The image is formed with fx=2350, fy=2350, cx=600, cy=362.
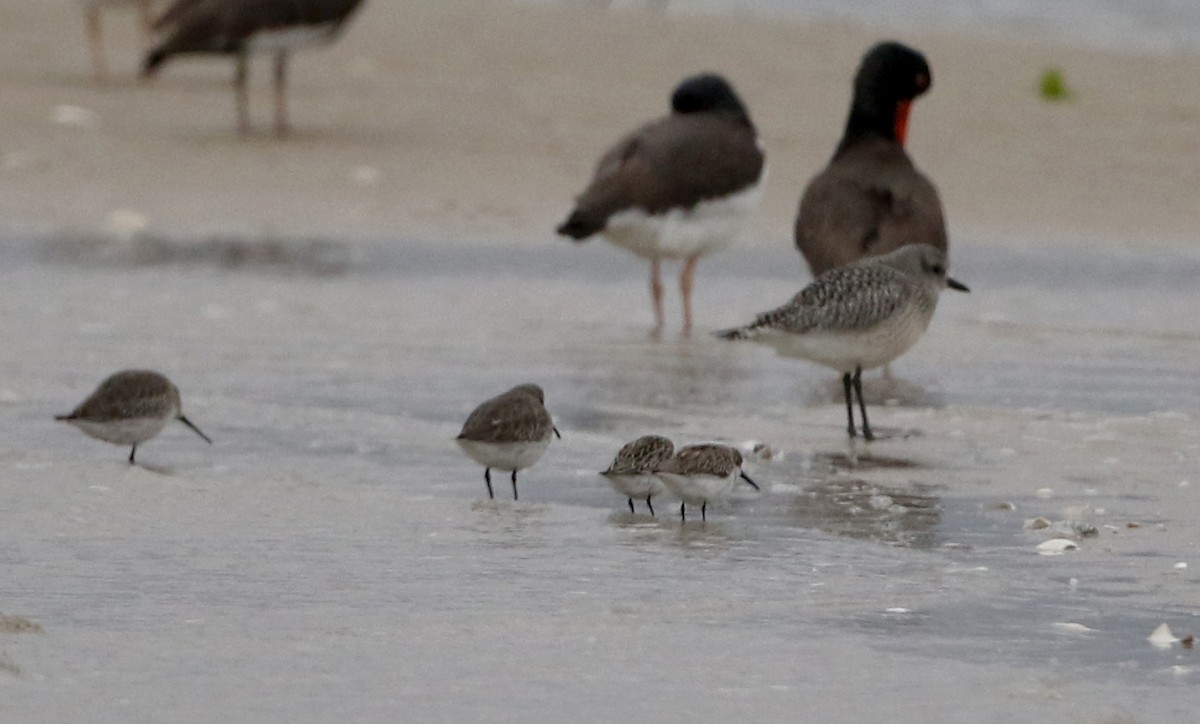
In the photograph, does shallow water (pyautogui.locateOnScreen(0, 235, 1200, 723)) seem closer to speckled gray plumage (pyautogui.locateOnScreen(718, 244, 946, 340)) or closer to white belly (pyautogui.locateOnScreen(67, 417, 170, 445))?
white belly (pyautogui.locateOnScreen(67, 417, 170, 445))

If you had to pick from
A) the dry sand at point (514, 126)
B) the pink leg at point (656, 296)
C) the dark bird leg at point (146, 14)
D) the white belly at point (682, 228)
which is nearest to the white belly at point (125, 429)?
the pink leg at point (656, 296)

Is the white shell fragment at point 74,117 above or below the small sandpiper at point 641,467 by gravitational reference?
below

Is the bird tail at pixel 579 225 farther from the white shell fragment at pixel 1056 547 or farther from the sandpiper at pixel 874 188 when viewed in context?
the white shell fragment at pixel 1056 547

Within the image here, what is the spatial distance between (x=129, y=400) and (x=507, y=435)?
4.50 feet

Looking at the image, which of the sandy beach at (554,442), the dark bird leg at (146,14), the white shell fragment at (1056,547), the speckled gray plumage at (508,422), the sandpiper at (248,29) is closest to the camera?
the sandy beach at (554,442)

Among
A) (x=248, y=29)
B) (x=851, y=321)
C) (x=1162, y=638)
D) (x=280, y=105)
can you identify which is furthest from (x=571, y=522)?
(x=248, y=29)

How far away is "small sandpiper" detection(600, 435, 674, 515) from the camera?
6891 mm

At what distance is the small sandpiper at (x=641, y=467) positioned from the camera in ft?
22.6

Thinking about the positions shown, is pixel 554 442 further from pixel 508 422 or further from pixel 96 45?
pixel 96 45

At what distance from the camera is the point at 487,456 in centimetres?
726

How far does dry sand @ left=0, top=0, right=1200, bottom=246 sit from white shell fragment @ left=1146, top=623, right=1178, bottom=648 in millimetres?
8861

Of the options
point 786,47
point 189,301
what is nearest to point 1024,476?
point 189,301

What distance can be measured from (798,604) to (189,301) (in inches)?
251

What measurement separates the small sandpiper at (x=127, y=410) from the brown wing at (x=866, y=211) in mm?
3629
